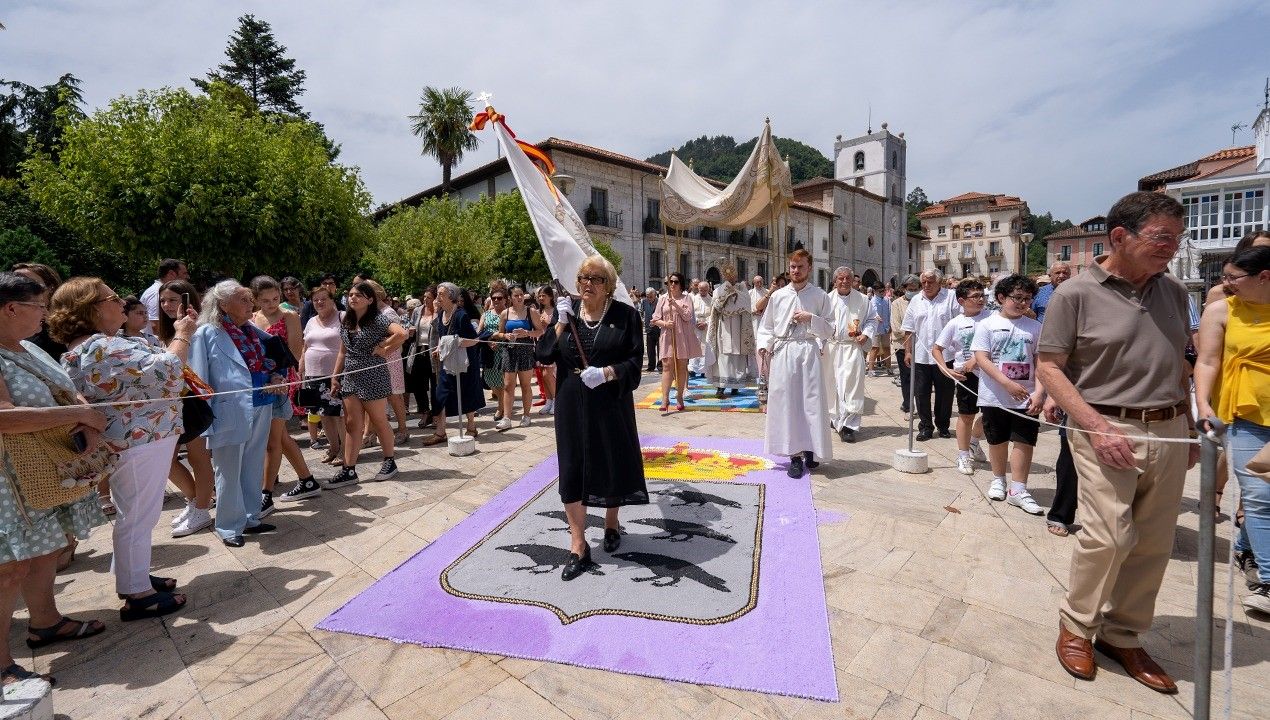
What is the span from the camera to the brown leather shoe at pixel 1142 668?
222 cm

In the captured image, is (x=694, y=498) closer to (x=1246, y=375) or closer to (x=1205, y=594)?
(x=1205, y=594)

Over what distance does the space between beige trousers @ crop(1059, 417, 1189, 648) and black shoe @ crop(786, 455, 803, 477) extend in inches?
101

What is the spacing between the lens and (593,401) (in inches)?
130

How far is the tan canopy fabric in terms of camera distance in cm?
933

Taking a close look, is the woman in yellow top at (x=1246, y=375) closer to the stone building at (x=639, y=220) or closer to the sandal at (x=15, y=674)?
the sandal at (x=15, y=674)

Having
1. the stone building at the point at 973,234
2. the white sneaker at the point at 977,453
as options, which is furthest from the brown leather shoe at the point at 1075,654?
the stone building at the point at 973,234

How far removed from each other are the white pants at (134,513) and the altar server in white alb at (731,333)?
291 inches

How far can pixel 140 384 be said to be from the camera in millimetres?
2939

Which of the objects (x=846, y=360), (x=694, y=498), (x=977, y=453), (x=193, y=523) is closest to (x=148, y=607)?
(x=193, y=523)

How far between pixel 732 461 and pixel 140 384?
435 cm

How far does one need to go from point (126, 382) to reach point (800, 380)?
452cm

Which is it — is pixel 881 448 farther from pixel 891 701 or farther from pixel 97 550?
pixel 97 550

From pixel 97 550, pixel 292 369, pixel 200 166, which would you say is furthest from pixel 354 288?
pixel 200 166

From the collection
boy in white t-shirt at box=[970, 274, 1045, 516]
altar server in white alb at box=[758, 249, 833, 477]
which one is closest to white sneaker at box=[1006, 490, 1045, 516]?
boy in white t-shirt at box=[970, 274, 1045, 516]
